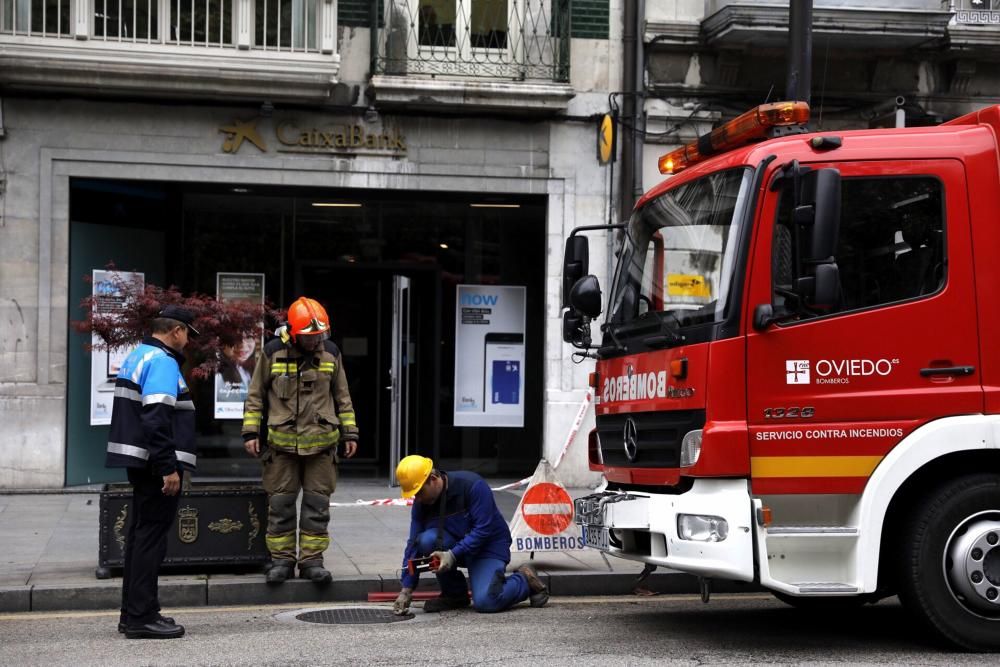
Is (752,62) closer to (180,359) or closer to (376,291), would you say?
(376,291)

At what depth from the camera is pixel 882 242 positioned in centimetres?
687

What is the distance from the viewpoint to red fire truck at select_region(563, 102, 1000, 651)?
6.58 metres

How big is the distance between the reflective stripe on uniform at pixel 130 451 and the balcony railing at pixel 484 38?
Answer: 808 cm

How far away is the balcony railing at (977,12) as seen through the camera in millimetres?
14680

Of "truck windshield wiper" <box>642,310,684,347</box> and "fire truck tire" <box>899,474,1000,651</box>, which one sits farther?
"truck windshield wiper" <box>642,310,684,347</box>

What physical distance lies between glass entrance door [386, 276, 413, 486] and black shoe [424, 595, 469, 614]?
6679 millimetres

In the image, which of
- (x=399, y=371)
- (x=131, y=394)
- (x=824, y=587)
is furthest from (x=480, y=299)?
(x=824, y=587)

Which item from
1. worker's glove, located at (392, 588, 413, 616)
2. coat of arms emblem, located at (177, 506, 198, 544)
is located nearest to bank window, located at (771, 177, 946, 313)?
worker's glove, located at (392, 588, 413, 616)

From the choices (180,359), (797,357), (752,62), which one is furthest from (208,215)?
(797,357)

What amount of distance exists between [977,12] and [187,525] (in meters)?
11.0

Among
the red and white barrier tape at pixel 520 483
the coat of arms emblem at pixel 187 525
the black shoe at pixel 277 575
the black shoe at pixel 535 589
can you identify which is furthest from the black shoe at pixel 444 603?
the red and white barrier tape at pixel 520 483

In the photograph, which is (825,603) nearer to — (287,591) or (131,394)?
(287,591)

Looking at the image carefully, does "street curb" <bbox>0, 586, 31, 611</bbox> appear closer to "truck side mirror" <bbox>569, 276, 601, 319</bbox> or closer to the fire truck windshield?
"truck side mirror" <bbox>569, 276, 601, 319</bbox>

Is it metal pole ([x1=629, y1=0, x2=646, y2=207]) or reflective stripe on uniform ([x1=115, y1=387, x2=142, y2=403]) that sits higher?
metal pole ([x1=629, y1=0, x2=646, y2=207])
